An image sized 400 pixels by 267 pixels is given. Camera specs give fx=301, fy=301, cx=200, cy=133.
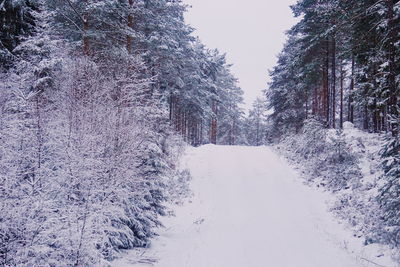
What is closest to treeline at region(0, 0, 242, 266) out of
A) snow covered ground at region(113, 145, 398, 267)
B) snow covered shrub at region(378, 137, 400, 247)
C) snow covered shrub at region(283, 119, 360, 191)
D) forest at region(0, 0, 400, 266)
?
forest at region(0, 0, 400, 266)

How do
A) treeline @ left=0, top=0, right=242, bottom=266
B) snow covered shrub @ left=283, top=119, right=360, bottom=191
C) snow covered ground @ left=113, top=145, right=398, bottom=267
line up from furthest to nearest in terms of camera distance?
snow covered shrub @ left=283, top=119, right=360, bottom=191, snow covered ground @ left=113, top=145, right=398, bottom=267, treeline @ left=0, top=0, right=242, bottom=266

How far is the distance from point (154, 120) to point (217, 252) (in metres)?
3.71

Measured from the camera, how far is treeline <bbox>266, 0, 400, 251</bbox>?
7.15 metres

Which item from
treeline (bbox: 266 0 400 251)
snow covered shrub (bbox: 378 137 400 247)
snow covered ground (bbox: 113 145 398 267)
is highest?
treeline (bbox: 266 0 400 251)

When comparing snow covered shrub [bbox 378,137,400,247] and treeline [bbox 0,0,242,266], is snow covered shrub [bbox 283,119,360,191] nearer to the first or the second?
snow covered shrub [bbox 378,137,400,247]

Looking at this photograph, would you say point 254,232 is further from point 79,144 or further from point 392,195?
point 79,144

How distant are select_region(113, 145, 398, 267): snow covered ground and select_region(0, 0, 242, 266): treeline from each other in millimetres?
989

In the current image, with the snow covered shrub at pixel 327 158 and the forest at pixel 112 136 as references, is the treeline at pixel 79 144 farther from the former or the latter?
the snow covered shrub at pixel 327 158

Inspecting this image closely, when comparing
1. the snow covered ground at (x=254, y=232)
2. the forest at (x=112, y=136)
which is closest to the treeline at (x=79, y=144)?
the forest at (x=112, y=136)

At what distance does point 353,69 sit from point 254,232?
17.2 m

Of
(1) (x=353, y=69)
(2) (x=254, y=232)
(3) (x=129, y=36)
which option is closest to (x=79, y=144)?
(2) (x=254, y=232)

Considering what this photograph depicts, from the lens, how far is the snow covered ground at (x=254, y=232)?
21.9 ft

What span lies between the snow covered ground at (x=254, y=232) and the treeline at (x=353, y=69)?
1326 mm

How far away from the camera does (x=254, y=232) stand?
850 cm
